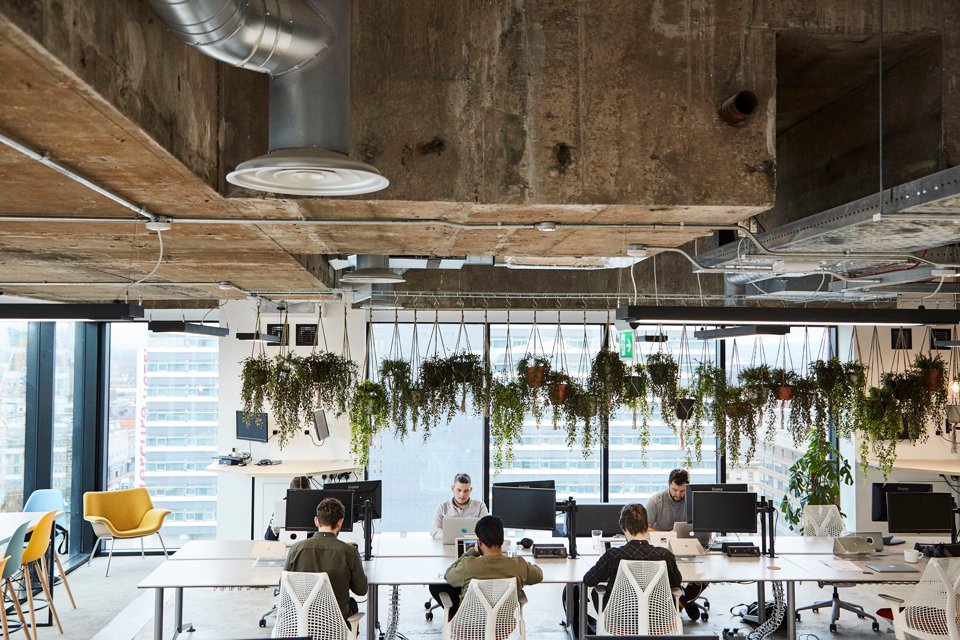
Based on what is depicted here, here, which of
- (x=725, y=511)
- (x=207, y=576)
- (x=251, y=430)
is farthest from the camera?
(x=251, y=430)

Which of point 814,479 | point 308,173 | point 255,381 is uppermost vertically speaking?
point 308,173

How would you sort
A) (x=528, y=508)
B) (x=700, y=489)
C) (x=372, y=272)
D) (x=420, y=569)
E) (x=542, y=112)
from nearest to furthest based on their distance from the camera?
(x=542, y=112) < (x=420, y=569) < (x=528, y=508) < (x=372, y=272) < (x=700, y=489)

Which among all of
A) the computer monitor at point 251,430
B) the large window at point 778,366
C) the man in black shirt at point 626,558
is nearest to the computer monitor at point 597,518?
the man in black shirt at point 626,558

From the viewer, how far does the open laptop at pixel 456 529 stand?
752 centimetres

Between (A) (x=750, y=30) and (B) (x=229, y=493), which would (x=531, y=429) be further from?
(A) (x=750, y=30)

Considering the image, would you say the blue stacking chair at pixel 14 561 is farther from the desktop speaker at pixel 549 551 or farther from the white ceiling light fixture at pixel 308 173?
the white ceiling light fixture at pixel 308 173

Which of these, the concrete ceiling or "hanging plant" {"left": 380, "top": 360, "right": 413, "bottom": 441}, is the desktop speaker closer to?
"hanging plant" {"left": 380, "top": 360, "right": 413, "bottom": 441}

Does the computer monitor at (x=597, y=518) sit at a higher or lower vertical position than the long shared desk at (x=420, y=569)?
higher

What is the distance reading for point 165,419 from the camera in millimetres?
11898

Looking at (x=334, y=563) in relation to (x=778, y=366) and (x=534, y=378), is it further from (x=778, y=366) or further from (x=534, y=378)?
(x=778, y=366)

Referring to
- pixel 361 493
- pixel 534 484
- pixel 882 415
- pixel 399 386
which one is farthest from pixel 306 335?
pixel 882 415

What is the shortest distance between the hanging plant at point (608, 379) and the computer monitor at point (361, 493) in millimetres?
2894

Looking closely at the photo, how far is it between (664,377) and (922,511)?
2.97 metres

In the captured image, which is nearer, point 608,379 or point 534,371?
point 608,379
